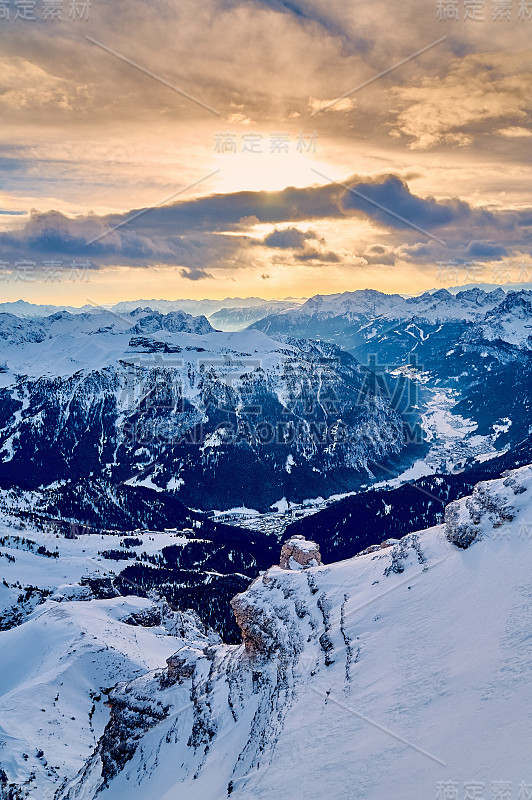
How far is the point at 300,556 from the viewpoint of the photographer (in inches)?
4877

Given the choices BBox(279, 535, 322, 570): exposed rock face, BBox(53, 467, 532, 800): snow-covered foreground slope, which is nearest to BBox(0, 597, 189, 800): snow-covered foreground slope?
BBox(53, 467, 532, 800): snow-covered foreground slope

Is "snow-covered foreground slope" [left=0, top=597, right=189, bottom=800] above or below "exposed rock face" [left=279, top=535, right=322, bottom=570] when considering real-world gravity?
below

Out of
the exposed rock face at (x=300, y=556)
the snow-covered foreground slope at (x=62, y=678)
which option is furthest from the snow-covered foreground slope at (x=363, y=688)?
the exposed rock face at (x=300, y=556)

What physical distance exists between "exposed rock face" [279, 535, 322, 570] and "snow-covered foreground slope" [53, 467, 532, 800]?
43.0 metres

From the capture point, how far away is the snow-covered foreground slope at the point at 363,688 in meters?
40.0

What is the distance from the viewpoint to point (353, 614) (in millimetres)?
64375

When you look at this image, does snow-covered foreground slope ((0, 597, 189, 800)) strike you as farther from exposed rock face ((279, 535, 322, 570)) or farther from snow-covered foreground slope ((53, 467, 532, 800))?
exposed rock face ((279, 535, 322, 570))

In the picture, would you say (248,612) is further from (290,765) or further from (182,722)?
(290,765)

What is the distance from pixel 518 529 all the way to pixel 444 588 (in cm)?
1184

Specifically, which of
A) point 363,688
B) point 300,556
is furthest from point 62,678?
point 363,688

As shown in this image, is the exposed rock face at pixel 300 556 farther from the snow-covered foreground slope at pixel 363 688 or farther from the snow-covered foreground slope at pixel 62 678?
the snow-covered foreground slope at pixel 363 688

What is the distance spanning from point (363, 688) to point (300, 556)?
2872 inches

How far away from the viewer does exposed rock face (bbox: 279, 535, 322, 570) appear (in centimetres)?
12288

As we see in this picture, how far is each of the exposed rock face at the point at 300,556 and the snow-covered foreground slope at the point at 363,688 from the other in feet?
141
